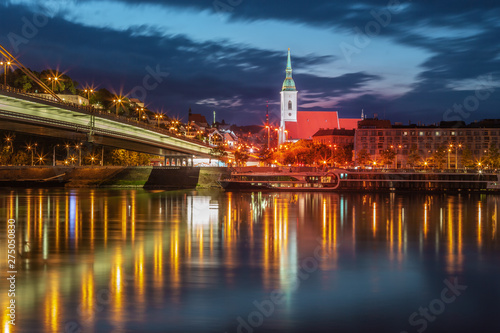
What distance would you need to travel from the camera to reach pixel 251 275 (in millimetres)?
19500

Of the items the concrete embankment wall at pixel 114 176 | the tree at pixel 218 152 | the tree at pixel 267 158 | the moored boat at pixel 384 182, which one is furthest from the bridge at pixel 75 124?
the tree at pixel 267 158

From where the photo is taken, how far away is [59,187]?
274 ft

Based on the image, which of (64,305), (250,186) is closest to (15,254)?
(64,305)

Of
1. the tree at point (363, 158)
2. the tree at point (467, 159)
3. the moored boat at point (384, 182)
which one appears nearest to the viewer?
the moored boat at point (384, 182)

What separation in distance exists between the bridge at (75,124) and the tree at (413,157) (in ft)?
Answer: 211

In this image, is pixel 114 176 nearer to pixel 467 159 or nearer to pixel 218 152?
pixel 218 152

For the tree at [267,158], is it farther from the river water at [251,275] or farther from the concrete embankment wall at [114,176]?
the river water at [251,275]

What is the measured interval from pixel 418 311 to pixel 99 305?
348 inches

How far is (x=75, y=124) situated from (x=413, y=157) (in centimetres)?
9451

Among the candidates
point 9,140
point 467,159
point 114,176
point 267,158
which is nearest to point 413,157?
point 467,159

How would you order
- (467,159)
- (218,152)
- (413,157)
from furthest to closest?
(413,157), (467,159), (218,152)

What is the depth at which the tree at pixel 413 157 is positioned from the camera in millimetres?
134625

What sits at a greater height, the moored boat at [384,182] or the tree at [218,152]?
the tree at [218,152]

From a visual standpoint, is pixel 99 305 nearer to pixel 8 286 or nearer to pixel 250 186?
pixel 8 286
